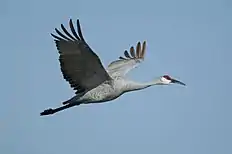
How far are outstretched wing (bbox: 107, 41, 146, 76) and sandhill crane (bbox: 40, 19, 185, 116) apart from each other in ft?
0.80

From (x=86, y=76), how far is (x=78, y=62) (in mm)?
860

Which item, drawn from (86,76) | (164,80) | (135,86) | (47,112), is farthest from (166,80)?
(47,112)

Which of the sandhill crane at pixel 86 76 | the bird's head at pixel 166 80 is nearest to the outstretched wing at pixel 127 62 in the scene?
the sandhill crane at pixel 86 76

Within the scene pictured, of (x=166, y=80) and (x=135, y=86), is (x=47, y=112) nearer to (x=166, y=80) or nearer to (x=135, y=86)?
(x=135, y=86)

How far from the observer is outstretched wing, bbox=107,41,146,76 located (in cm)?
2242

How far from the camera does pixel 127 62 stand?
23781 mm

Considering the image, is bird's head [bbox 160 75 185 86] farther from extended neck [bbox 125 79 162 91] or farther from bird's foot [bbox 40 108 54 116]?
bird's foot [bbox 40 108 54 116]

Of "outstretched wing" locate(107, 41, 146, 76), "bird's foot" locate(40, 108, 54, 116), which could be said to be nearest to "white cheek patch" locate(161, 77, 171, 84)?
"outstretched wing" locate(107, 41, 146, 76)

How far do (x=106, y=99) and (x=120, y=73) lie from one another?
6.39 feet

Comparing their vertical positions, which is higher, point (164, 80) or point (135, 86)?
point (164, 80)

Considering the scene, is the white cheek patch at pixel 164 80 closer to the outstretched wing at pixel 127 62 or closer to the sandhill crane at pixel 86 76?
the sandhill crane at pixel 86 76

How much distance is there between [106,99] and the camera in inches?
803

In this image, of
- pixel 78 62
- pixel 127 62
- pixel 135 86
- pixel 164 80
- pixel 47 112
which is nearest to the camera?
pixel 78 62

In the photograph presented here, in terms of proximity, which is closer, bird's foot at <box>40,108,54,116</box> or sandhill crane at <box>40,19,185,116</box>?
sandhill crane at <box>40,19,185,116</box>
